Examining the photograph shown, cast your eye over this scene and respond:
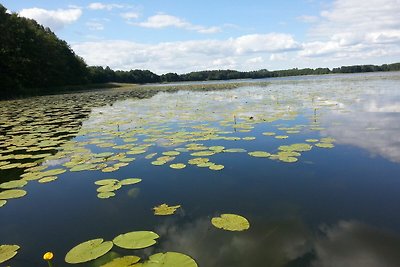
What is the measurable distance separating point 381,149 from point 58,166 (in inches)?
232

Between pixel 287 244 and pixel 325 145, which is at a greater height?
pixel 325 145

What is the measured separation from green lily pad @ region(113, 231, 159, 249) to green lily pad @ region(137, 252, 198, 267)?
0.24 meters

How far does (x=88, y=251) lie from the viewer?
111 inches

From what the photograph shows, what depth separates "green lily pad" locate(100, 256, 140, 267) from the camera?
254 centimetres

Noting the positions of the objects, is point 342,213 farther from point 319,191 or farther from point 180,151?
point 180,151

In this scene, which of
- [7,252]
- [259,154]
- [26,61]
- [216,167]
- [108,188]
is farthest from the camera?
[26,61]

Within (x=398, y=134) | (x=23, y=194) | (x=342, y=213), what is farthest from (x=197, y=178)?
(x=398, y=134)

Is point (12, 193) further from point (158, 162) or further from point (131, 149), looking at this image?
point (131, 149)

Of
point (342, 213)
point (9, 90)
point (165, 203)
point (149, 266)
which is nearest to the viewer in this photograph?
point (149, 266)

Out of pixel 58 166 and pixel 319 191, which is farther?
pixel 58 166

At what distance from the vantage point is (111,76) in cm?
7988

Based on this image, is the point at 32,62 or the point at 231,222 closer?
the point at 231,222

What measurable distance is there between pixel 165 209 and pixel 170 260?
44.0 inches

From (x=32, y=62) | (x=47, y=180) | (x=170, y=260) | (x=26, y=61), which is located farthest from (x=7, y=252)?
(x=32, y=62)
